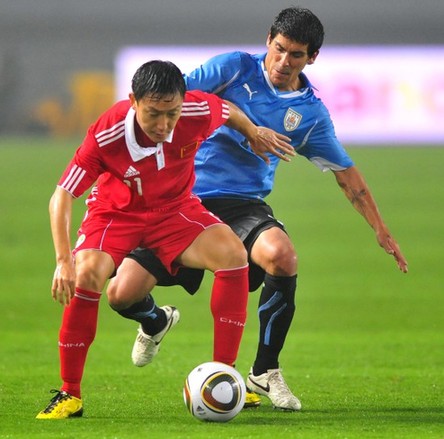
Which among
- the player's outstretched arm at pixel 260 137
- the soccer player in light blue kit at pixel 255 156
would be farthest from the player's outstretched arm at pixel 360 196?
the player's outstretched arm at pixel 260 137

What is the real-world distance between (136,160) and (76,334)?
89cm

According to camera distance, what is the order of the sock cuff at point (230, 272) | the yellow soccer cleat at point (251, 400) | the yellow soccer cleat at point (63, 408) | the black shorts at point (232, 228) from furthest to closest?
the black shorts at point (232, 228) < the yellow soccer cleat at point (251, 400) < the sock cuff at point (230, 272) < the yellow soccer cleat at point (63, 408)

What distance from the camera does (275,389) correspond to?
6250 mm

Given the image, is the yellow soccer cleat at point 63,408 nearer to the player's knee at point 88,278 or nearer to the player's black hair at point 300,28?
the player's knee at point 88,278

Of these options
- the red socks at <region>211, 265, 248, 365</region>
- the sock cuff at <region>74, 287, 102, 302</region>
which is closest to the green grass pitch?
the red socks at <region>211, 265, 248, 365</region>

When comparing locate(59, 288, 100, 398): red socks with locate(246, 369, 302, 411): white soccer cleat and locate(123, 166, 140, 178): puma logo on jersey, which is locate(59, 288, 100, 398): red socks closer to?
locate(123, 166, 140, 178): puma logo on jersey

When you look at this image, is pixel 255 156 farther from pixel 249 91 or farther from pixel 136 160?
pixel 136 160

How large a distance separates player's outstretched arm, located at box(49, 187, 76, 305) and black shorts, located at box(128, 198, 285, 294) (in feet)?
3.68

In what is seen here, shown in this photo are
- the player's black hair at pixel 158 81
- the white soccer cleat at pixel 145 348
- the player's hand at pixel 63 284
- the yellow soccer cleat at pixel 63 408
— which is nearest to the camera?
the player's hand at pixel 63 284

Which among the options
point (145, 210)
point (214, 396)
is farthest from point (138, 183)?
point (214, 396)

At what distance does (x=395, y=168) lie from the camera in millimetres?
25797

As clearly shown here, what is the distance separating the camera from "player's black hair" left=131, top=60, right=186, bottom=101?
18.4 ft

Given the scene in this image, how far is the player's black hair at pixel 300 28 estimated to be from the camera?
6.62m

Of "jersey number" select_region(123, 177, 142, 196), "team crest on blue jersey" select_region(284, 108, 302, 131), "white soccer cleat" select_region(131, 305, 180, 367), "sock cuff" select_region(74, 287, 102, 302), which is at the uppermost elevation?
"team crest on blue jersey" select_region(284, 108, 302, 131)
